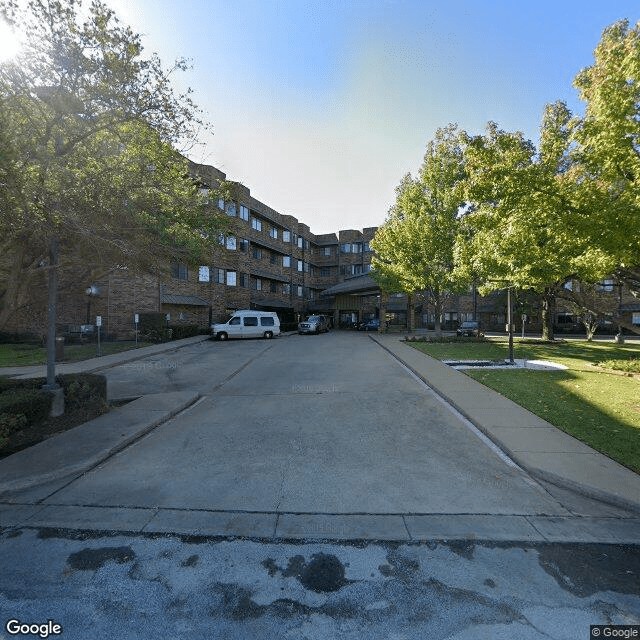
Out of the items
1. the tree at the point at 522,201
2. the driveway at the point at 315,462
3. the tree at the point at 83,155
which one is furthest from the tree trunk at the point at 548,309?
the tree at the point at 83,155

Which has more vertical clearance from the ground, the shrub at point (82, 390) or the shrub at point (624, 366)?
the shrub at point (624, 366)

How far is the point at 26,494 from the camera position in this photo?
448 centimetres

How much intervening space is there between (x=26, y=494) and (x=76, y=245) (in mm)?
5010

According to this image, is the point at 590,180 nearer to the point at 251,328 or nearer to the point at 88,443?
the point at 88,443

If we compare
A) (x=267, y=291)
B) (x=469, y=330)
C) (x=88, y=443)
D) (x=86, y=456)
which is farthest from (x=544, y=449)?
(x=267, y=291)

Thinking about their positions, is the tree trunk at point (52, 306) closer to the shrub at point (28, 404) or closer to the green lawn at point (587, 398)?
the shrub at point (28, 404)

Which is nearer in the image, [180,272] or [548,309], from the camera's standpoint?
[548,309]

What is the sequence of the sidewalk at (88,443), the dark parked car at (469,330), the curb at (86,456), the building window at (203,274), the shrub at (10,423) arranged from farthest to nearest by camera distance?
the building window at (203,274), the dark parked car at (469,330), the shrub at (10,423), the sidewalk at (88,443), the curb at (86,456)

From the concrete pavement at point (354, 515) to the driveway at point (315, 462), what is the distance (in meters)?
0.16

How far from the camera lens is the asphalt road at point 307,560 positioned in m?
2.56

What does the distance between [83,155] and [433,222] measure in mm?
20671

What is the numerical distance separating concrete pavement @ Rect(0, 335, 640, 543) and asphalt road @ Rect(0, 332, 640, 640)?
9cm

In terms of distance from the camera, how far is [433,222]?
23125 mm

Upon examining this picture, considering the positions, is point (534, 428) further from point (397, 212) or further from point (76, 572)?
point (397, 212)
